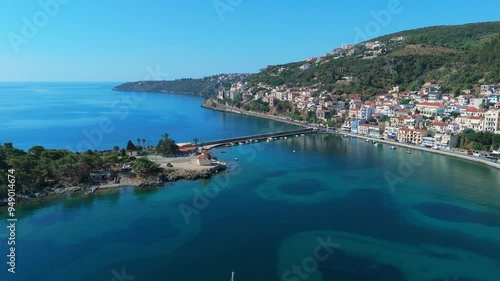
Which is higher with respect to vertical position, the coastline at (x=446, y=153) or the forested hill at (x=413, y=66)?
the forested hill at (x=413, y=66)

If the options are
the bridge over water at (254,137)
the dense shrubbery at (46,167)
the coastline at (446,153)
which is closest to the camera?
the dense shrubbery at (46,167)

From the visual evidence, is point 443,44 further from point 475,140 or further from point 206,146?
point 206,146

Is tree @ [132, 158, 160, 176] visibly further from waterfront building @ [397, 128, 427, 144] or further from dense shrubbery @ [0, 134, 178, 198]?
waterfront building @ [397, 128, 427, 144]

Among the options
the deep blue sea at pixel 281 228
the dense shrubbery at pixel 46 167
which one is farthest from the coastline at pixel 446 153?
the dense shrubbery at pixel 46 167

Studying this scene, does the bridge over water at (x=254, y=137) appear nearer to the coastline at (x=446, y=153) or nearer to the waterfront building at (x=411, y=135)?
the coastline at (x=446, y=153)

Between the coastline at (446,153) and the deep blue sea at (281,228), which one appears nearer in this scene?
the deep blue sea at (281,228)

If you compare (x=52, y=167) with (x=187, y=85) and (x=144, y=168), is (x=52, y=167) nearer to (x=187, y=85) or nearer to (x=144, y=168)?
(x=144, y=168)

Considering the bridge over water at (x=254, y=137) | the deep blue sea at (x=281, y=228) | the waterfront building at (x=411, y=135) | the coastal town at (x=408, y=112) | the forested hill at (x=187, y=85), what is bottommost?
the deep blue sea at (x=281, y=228)
